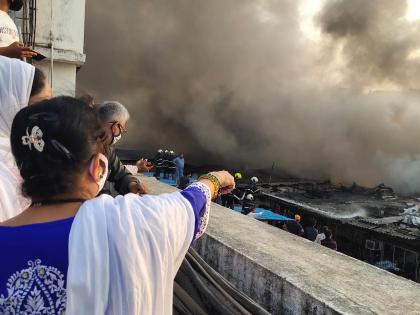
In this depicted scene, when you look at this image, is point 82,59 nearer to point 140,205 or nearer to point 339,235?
point 140,205

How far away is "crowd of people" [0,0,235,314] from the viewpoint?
0.84 metres

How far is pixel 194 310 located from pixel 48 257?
1.11m

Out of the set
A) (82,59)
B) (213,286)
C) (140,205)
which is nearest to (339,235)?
(82,59)

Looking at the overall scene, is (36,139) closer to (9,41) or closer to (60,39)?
(9,41)

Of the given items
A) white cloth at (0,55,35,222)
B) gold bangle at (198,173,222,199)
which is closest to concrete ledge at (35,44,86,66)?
white cloth at (0,55,35,222)

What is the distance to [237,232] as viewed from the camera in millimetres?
2494

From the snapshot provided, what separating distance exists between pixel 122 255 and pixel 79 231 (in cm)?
Answer: 11

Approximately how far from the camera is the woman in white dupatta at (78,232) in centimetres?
84

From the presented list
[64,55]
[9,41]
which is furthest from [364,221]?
[9,41]

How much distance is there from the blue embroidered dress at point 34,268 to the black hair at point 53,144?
108mm

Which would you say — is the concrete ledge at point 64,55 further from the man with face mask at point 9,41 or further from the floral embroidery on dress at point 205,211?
the floral embroidery on dress at point 205,211

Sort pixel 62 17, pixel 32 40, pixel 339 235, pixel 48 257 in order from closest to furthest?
1. pixel 48 257
2. pixel 32 40
3. pixel 62 17
4. pixel 339 235

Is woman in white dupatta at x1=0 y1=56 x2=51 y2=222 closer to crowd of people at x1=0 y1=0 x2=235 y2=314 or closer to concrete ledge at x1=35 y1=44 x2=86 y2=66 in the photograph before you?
crowd of people at x1=0 y1=0 x2=235 y2=314

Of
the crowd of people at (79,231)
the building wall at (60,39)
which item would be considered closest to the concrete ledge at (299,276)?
the crowd of people at (79,231)
